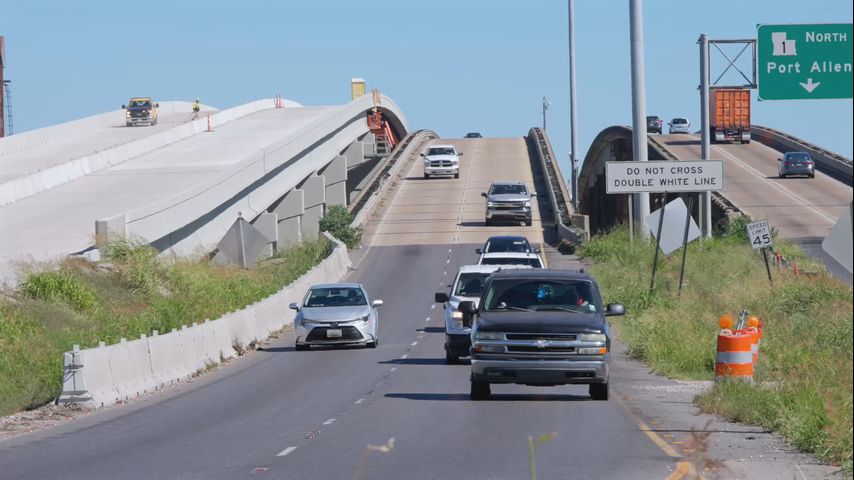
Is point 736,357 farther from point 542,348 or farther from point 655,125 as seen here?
point 655,125

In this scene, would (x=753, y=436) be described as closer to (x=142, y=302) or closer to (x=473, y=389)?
(x=473, y=389)

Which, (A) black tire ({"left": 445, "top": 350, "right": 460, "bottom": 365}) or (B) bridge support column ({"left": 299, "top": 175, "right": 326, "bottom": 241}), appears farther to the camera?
(B) bridge support column ({"left": 299, "top": 175, "right": 326, "bottom": 241})

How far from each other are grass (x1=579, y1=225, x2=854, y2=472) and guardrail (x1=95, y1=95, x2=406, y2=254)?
14555 mm

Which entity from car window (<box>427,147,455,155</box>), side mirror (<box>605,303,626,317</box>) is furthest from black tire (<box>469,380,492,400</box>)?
car window (<box>427,147,455,155</box>)

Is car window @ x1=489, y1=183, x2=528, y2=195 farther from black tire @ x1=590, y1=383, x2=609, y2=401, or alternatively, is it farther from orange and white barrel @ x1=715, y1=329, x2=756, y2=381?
orange and white barrel @ x1=715, y1=329, x2=756, y2=381

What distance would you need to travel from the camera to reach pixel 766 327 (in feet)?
89.0

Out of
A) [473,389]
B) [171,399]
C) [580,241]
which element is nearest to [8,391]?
[171,399]

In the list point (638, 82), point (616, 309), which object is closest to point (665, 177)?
point (638, 82)

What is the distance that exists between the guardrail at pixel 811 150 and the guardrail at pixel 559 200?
591 inches

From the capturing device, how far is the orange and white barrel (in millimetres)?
18344

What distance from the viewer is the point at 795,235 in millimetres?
56406

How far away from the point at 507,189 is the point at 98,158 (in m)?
19.6

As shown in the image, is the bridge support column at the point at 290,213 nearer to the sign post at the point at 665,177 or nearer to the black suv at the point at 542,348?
the sign post at the point at 665,177

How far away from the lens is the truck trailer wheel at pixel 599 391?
19062 millimetres
